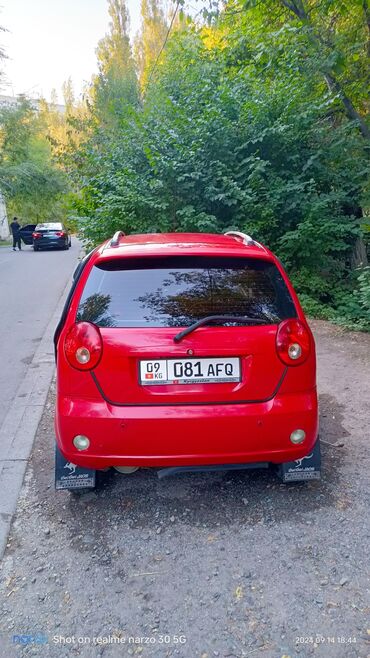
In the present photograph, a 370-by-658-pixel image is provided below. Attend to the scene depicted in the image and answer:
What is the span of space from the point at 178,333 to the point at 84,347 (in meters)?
0.52

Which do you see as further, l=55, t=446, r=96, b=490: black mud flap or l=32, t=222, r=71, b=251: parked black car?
l=32, t=222, r=71, b=251: parked black car

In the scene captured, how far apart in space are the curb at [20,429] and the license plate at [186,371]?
1.29 meters

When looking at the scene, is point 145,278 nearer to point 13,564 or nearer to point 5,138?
point 13,564

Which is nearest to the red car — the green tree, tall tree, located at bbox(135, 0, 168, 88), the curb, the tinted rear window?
the curb

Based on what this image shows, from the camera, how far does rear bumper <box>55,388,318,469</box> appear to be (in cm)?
257

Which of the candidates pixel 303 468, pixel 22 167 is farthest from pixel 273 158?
pixel 22 167

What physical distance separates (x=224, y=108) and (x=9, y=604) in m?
8.41

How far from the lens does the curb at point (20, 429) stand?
3.09 meters

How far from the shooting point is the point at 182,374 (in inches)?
102

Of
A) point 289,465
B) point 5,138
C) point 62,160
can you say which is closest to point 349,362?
point 289,465

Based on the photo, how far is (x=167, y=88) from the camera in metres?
10.0

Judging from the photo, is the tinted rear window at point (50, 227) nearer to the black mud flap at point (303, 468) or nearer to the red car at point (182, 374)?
the red car at point (182, 374)

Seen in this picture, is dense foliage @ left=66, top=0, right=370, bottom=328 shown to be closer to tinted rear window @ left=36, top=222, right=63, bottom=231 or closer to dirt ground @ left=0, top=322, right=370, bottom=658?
dirt ground @ left=0, top=322, right=370, bottom=658

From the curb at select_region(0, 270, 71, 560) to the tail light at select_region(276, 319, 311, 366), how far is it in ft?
6.29
